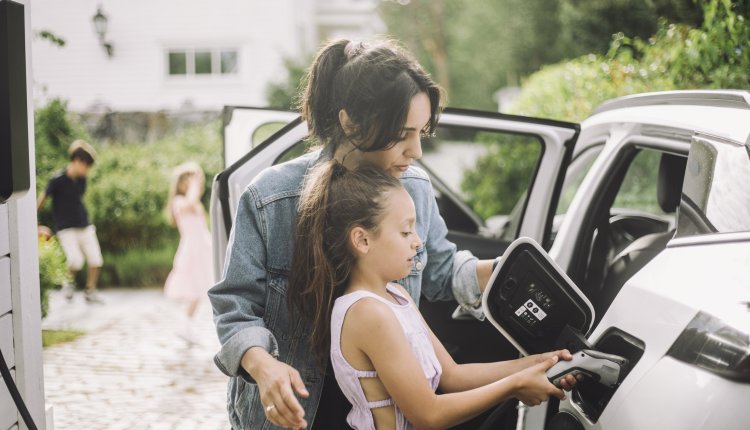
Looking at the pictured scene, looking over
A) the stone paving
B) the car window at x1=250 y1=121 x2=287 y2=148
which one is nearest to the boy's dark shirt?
the stone paving

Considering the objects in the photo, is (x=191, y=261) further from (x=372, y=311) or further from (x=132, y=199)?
(x=372, y=311)

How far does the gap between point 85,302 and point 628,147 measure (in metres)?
7.54

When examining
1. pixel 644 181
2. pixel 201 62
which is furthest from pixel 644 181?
pixel 201 62

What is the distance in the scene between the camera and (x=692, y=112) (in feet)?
8.24

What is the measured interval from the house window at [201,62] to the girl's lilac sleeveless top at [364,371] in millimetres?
20217

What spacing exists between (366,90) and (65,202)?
25.0ft

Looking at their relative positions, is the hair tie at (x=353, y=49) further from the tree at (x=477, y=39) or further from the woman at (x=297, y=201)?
the tree at (x=477, y=39)

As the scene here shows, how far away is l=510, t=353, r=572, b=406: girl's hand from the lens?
2.05m

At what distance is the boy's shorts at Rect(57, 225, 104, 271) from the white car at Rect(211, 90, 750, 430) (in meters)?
5.97

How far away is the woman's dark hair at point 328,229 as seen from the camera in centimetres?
214

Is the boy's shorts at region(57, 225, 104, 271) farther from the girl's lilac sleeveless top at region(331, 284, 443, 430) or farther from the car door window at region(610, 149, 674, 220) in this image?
the girl's lilac sleeveless top at region(331, 284, 443, 430)

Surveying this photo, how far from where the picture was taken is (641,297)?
6.66 ft

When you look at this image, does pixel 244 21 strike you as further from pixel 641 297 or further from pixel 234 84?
pixel 641 297

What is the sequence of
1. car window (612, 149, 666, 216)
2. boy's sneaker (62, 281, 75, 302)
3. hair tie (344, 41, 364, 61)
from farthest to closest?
boy's sneaker (62, 281, 75, 302), car window (612, 149, 666, 216), hair tie (344, 41, 364, 61)
